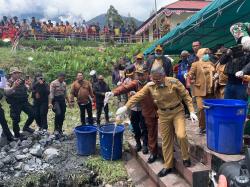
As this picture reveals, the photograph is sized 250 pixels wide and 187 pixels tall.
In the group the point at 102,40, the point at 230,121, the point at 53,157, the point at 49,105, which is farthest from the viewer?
the point at 102,40

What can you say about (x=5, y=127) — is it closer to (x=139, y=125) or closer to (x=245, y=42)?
(x=139, y=125)

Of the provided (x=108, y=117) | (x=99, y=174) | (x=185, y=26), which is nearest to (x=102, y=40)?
(x=108, y=117)

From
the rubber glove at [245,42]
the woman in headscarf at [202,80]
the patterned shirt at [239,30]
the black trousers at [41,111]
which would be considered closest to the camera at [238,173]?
the rubber glove at [245,42]

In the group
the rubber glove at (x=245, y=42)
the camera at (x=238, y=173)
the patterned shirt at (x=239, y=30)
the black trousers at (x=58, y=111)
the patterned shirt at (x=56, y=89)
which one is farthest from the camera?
the black trousers at (x=58, y=111)

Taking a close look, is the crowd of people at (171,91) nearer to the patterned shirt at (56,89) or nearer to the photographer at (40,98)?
the photographer at (40,98)

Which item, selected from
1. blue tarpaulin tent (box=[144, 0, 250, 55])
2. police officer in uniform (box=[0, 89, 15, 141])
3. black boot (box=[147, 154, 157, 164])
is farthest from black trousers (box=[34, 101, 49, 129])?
black boot (box=[147, 154, 157, 164])

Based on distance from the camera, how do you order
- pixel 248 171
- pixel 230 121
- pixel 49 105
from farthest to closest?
pixel 49 105
pixel 230 121
pixel 248 171

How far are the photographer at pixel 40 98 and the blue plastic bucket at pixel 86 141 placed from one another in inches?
83.4

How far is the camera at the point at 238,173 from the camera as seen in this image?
2803 millimetres

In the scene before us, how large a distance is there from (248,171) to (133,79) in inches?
156

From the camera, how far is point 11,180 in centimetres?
671

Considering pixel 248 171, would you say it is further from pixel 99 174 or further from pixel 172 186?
pixel 99 174

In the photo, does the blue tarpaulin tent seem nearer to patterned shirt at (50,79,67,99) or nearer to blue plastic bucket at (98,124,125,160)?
blue plastic bucket at (98,124,125,160)

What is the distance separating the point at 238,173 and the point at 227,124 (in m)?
1.83
